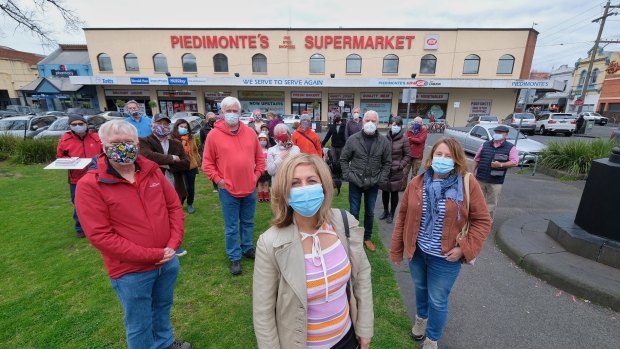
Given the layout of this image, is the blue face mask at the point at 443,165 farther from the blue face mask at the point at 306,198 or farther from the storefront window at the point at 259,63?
the storefront window at the point at 259,63

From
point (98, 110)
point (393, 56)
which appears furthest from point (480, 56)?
point (98, 110)

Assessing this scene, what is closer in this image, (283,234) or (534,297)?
(283,234)

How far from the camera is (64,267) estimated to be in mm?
3824

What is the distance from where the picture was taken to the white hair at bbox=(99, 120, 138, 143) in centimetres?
187

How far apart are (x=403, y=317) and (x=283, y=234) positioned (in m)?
2.15

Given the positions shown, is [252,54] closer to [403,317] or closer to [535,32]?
[535,32]

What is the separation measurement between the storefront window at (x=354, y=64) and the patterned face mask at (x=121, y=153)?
92.9ft

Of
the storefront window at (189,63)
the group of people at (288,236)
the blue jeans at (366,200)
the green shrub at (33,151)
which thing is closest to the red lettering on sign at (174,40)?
the storefront window at (189,63)

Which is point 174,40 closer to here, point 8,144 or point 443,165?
point 8,144

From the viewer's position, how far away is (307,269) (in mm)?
1522

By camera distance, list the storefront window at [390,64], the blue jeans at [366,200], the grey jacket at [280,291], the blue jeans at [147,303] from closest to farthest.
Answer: the grey jacket at [280,291], the blue jeans at [147,303], the blue jeans at [366,200], the storefront window at [390,64]

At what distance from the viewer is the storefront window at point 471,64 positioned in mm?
26589

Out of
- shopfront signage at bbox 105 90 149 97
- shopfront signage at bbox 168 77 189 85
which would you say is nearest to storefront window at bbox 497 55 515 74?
shopfront signage at bbox 168 77 189 85

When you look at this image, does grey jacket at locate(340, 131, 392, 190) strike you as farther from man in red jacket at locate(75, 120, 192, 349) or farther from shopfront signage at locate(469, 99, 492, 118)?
shopfront signage at locate(469, 99, 492, 118)
